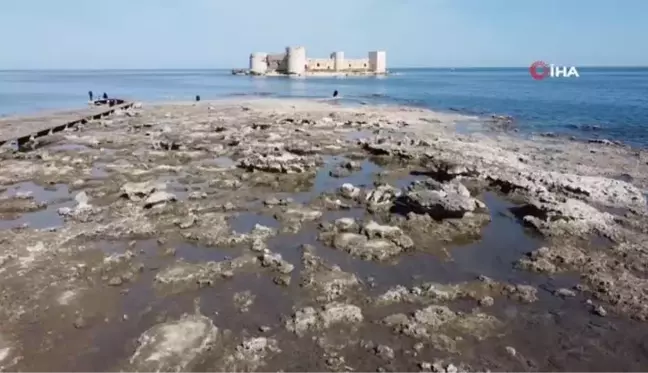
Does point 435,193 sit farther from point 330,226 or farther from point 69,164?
point 69,164

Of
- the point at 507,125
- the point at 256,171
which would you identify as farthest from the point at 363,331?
the point at 507,125

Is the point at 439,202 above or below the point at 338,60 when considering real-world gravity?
below

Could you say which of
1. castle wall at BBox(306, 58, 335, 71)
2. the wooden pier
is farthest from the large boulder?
castle wall at BBox(306, 58, 335, 71)

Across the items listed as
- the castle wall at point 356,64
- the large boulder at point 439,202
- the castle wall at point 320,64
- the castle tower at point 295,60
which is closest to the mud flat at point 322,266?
the large boulder at point 439,202

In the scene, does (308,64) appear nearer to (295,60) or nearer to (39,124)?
(295,60)

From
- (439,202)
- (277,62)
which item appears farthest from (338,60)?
A: (439,202)

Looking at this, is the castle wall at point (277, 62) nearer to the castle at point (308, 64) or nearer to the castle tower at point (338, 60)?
the castle at point (308, 64)
